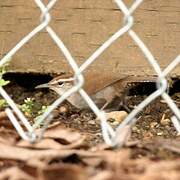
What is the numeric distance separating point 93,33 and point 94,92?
649 mm

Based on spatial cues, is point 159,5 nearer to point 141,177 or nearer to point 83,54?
point 83,54

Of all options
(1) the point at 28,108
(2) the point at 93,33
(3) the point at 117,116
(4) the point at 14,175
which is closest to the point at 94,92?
(2) the point at 93,33

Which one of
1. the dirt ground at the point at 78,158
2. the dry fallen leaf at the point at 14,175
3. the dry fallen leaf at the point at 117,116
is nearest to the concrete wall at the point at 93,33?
the dry fallen leaf at the point at 117,116

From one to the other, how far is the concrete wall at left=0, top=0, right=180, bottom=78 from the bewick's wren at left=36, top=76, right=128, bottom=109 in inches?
4.3

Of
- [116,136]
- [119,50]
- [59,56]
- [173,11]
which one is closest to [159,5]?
[173,11]

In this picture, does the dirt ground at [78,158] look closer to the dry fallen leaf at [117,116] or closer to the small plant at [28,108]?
the small plant at [28,108]

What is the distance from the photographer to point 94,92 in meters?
6.04

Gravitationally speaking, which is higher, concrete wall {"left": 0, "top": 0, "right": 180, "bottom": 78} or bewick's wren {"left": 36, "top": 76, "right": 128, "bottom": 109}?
concrete wall {"left": 0, "top": 0, "right": 180, "bottom": 78}

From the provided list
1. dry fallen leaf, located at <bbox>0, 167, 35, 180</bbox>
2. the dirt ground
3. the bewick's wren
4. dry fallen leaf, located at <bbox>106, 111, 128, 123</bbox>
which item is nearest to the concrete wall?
the bewick's wren

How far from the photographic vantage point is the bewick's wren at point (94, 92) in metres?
5.85

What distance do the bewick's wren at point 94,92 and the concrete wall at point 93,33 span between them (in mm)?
109

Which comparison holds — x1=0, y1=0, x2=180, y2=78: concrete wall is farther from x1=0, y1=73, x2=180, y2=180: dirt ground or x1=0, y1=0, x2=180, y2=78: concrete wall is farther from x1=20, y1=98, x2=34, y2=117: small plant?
x1=0, y1=73, x2=180, y2=180: dirt ground

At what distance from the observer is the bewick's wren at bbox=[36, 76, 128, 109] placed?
19.2 feet

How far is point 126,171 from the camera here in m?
2.41
